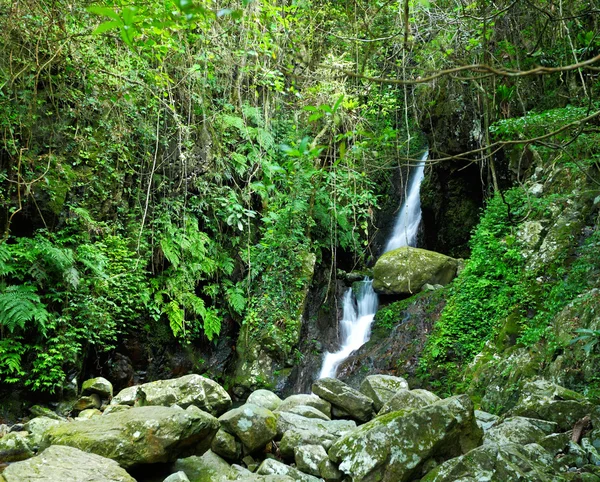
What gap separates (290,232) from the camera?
1026 cm

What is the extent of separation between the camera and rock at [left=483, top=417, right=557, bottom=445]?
153 inches

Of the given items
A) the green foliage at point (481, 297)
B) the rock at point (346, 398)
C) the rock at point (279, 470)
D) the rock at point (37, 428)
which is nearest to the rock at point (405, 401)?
the rock at point (346, 398)

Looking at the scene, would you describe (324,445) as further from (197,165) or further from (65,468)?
(197,165)

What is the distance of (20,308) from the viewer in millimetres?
6402

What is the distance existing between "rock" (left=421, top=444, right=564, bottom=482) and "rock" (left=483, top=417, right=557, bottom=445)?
0.41 m

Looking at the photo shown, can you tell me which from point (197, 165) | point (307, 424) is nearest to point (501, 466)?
point (307, 424)

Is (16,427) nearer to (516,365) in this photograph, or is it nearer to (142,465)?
(142,465)

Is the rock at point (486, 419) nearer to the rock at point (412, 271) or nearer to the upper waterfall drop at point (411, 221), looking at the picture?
the rock at point (412, 271)

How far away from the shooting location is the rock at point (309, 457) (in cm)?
459

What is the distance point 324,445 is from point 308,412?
1.01 meters

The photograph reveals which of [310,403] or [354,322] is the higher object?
[354,322]

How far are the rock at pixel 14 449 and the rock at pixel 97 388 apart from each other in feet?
7.52

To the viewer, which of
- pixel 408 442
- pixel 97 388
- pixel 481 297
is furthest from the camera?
pixel 481 297

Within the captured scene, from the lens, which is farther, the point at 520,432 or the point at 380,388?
the point at 380,388
